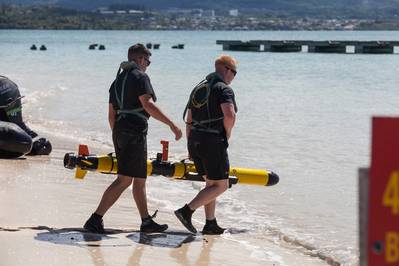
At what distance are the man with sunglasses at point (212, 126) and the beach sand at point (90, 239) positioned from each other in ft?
1.59

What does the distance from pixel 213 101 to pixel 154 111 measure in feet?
1.82

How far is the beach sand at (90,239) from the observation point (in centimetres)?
710

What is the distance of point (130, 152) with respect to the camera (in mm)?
7797

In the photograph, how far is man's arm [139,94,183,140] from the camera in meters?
7.59

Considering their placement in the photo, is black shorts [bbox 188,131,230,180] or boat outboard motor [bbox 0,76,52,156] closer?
black shorts [bbox 188,131,230,180]

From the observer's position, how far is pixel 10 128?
12.2 metres

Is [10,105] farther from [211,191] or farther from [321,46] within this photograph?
[321,46]

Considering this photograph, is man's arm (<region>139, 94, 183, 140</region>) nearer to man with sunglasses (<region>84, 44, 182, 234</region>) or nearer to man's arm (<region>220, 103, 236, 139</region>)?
man with sunglasses (<region>84, 44, 182, 234</region>)

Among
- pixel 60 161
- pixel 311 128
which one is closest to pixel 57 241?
pixel 60 161

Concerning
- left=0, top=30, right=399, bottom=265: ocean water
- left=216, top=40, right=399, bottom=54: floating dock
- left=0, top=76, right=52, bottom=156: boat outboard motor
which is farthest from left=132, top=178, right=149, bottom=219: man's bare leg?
left=216, top=40, right=399, bottom=54: floating dock

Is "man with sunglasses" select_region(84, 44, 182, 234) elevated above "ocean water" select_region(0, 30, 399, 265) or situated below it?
above

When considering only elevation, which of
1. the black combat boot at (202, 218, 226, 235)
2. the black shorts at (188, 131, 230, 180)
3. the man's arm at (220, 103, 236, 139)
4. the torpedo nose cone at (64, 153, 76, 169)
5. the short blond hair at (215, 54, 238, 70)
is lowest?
the black combat boot at (202, 218, 226, 235)

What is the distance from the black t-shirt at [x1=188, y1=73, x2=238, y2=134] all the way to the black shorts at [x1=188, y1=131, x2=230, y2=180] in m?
0.10

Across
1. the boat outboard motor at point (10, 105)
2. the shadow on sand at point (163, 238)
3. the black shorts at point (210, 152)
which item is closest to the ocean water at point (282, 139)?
the shadow on sand at point (163, 238)
